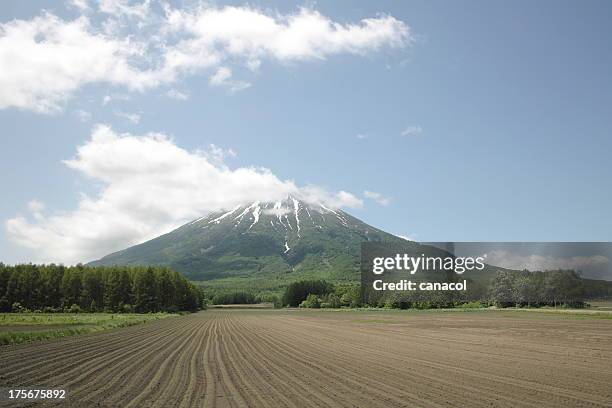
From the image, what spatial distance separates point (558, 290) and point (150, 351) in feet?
330

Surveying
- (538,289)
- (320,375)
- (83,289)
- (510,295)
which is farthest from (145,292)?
(320,375)

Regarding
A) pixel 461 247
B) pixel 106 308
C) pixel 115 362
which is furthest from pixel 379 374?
pixel 106 308

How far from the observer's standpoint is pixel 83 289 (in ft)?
378

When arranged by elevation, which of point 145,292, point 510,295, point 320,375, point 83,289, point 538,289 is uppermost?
point 538,289

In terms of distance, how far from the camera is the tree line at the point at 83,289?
110 m

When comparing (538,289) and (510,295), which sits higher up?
(538,289)

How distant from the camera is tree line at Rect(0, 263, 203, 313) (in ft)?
360

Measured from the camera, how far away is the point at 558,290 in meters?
109

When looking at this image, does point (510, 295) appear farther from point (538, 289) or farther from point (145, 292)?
→ point (145, 292)

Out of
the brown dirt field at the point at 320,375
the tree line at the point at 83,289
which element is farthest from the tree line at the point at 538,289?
the brown dirt field at the point at 320,375
